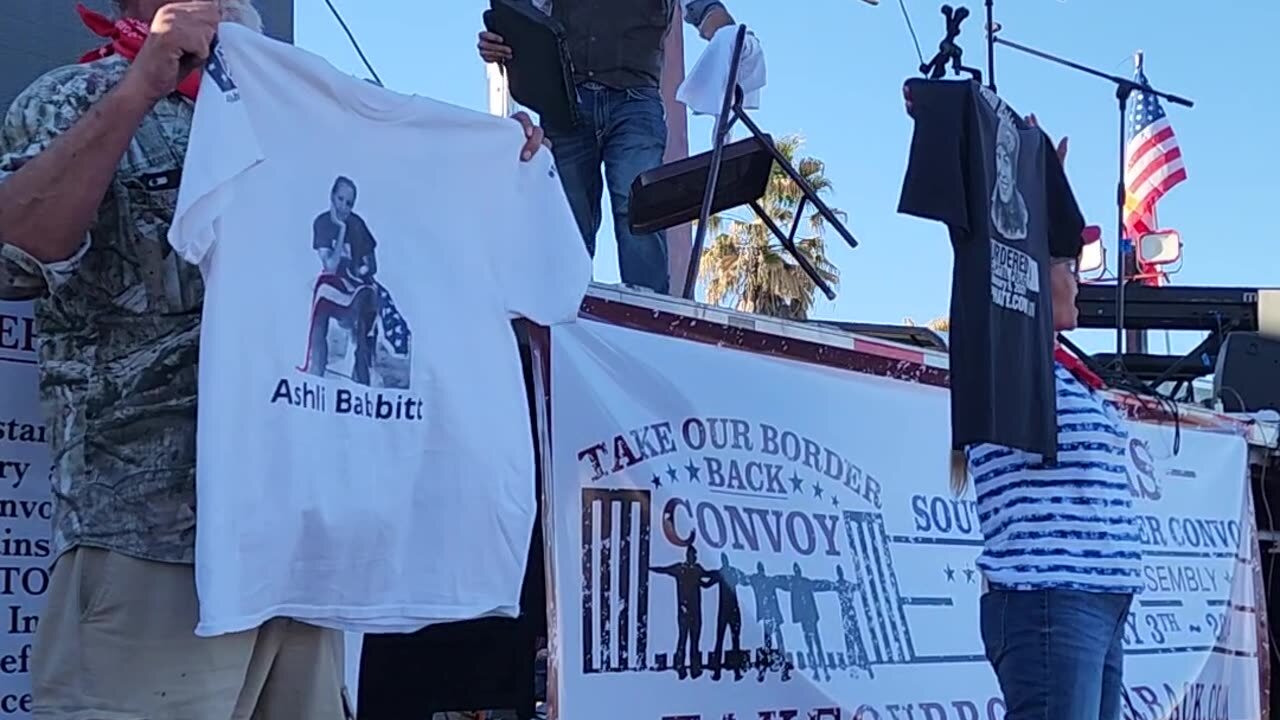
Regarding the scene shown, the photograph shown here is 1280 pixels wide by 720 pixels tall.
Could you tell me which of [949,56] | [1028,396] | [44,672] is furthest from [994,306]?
[44,672]

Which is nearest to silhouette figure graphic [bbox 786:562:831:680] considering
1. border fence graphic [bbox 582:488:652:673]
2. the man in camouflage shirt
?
border fence graphic [bbox 582:488:652:673]

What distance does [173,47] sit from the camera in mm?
1938

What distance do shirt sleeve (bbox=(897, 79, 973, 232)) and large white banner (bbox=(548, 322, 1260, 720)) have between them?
31.9 inches

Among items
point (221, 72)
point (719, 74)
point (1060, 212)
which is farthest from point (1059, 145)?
point (221, 72)

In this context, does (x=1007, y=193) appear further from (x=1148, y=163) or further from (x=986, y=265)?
(x=1148, y=163)

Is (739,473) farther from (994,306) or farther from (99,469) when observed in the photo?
(99,469)

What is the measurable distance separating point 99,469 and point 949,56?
242cm

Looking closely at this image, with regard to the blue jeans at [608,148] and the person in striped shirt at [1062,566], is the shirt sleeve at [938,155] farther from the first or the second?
the blue jeans at [608,148]

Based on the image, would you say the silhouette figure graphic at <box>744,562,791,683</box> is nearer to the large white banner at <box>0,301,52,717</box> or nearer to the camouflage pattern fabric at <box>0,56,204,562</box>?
the large white banner at <box>0,301,52,717</box>

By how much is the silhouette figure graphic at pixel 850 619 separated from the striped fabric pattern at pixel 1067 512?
2.70ft

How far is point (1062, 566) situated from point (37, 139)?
211 cm

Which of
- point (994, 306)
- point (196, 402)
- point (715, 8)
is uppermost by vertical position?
point (715, 8)

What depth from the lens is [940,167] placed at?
311 centimetres

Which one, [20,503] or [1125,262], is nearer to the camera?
[20,503]
